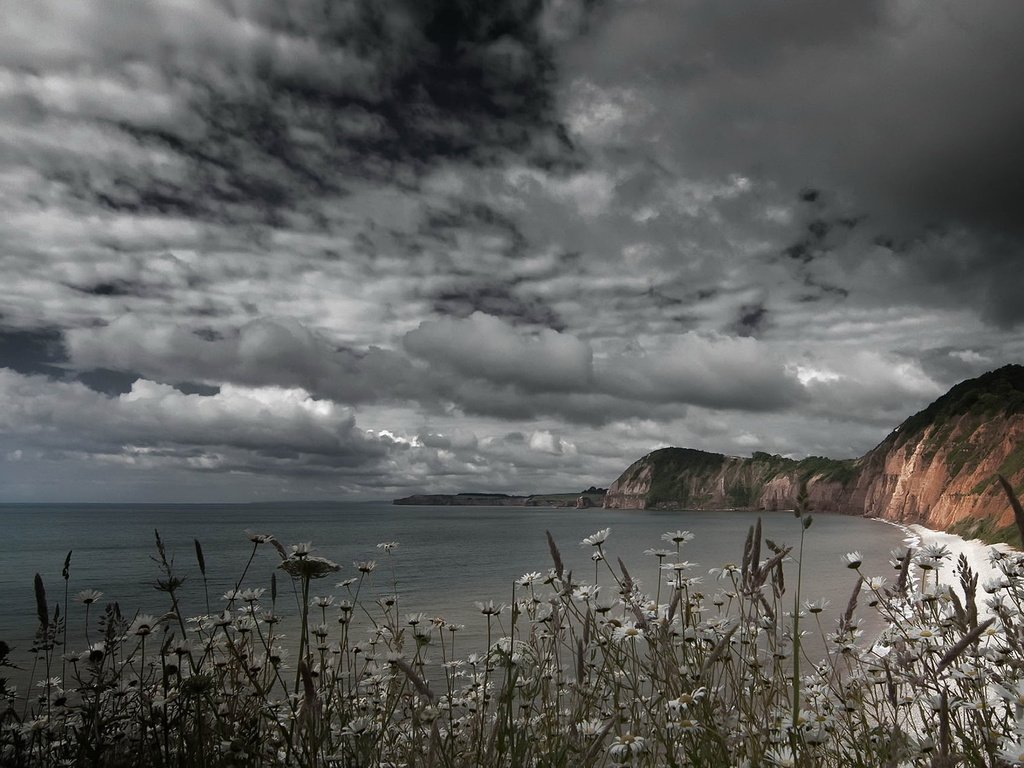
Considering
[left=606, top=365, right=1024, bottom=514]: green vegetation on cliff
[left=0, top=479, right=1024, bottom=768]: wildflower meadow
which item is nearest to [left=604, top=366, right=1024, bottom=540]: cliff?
[left=606, top=365, right=1024, bottom=514]: green vegetation on cliff

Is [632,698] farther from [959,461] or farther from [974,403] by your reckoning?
[974,403]

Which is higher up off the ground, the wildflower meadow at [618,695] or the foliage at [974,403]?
the foliage at [974,403]

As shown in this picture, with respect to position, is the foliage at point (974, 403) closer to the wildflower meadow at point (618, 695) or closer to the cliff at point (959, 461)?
the cliff at point (959, 461)

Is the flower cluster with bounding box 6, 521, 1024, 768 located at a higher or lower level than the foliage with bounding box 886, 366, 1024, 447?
lower

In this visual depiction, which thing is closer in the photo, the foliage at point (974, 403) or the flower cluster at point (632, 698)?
the flower cluster at point (632, 698)

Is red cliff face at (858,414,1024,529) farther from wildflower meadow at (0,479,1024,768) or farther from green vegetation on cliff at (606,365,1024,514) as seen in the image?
wildflower meadow at (0,479,1024,768)

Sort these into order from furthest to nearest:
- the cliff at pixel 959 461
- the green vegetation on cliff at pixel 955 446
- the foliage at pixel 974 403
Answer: the foliage at pixel 974 403, the green vegetation on cliff at pixel 955 446, the cliff at pixel 959 461

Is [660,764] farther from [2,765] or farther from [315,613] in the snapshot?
[315,613]

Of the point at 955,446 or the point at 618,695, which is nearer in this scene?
the point at 618,695

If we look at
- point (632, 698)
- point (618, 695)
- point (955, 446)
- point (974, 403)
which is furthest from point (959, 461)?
point (618, 695)

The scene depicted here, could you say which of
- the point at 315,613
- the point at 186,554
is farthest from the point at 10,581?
the point at 315,613

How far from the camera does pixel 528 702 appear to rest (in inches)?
162

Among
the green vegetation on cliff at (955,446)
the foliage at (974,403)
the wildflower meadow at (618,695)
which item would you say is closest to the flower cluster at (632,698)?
the wildflower meadow at (618,695)

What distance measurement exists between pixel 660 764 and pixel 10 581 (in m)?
52.3
